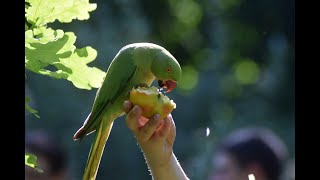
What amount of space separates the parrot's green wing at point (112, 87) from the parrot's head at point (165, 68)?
0.12 ft

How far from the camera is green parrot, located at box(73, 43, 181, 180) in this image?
3.12ft

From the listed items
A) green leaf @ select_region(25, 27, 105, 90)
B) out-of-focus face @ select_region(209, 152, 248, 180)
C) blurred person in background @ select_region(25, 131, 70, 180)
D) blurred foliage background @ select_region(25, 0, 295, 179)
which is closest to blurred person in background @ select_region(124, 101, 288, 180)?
out-of-focus face @ select_region(209, 152, 248, 180)

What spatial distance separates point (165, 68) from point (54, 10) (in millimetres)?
233

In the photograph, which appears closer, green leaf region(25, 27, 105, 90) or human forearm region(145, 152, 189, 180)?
green leaf region(25, 27, 105, 90)

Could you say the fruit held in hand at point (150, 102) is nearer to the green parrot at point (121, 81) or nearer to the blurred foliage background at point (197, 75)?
the green parrot at point (121, 81)

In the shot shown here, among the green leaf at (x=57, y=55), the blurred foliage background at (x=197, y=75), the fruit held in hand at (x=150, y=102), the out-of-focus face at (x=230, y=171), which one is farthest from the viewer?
the blurred foliage background at (x=197, y=75)

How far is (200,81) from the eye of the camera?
14.7 feet

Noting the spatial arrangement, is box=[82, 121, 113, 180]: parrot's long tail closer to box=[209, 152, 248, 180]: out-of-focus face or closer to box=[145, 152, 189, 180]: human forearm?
box=[145, 152, 189, 180]: human forearm

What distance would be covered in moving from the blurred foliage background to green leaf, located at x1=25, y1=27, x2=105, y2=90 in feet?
9.22

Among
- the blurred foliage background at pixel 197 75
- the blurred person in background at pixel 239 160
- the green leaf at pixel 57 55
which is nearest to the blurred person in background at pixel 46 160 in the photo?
the blurred person in background at pixel 239 160

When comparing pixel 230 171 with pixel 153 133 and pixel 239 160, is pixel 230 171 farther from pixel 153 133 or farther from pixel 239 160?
pixel 153 133

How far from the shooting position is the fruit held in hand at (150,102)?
2.95 feet
